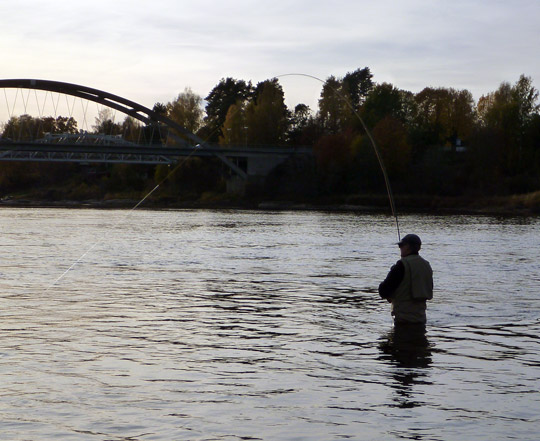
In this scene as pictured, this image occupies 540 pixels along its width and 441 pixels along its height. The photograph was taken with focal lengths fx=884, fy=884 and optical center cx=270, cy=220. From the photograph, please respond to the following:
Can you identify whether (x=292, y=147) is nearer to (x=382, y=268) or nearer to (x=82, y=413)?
(x=382, y=268)

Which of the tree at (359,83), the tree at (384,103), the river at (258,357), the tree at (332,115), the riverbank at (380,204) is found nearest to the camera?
the river at (258,357)

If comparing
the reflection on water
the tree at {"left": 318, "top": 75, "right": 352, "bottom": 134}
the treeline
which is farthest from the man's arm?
the tree at {"left": 318, "top": 75, "right": 352, "bottom": 134}

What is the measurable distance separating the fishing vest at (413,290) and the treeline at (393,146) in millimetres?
79022

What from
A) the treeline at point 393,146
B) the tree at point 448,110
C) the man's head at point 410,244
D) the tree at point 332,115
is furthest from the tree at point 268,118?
the man's head at point 410,244

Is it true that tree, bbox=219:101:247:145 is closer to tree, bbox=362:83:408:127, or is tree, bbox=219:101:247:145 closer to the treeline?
the treeline

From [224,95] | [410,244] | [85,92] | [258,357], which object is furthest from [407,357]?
[224,95]

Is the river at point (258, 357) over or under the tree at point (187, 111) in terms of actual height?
under

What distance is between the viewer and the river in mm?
8141

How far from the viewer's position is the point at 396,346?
12.0 metres

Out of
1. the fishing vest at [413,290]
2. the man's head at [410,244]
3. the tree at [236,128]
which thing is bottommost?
the fishing vest at [413,290]

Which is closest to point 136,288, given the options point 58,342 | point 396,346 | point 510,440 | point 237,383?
point 58,342

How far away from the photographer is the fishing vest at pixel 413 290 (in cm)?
1180

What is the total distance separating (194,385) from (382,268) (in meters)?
16.2

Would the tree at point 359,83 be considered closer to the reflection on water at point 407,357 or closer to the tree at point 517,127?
the tree at point 517,127
